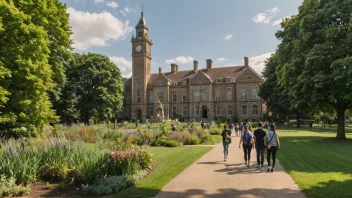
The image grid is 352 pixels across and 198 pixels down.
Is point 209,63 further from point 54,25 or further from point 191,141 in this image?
point 54,25

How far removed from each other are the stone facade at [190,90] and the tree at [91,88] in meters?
12.4

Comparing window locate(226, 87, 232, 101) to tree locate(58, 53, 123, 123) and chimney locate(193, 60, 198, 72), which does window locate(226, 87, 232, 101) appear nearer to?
chimney locate(193, 60, 198, 72)

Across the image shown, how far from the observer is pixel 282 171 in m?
9.70

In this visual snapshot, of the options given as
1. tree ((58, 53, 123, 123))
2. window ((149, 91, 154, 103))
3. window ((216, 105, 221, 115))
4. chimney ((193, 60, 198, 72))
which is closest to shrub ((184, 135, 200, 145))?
tree ((58, 53, 123, 123))

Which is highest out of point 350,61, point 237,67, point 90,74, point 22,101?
point 237,67

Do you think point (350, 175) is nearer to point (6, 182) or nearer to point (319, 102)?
point (6, 182)

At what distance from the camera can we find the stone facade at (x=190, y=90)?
2090 inches

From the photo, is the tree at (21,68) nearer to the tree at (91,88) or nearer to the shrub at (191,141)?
the shrub at (191,141)

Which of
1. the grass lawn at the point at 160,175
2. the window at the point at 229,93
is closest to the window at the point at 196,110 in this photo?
the window at the point at 229,93

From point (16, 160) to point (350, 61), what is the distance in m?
18.7

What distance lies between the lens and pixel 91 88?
41500mm

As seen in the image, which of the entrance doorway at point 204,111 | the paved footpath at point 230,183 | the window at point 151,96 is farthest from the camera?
the window at point 151,96

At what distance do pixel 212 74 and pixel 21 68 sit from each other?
48.3 meters

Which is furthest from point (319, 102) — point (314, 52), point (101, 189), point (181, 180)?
point (101, 189)
